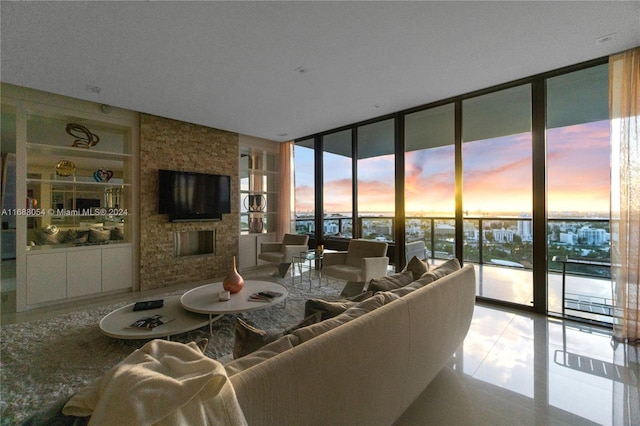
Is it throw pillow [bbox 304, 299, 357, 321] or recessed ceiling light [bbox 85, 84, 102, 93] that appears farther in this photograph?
recessed ceiling light [bbox 85, 84, 102, 93]

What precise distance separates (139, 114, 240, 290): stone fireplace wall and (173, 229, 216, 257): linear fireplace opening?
10 centimetres

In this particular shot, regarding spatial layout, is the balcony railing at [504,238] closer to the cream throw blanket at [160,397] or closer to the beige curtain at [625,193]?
the beige curtain at [625,193]

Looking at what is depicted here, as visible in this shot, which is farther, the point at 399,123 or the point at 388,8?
the point at 399,123

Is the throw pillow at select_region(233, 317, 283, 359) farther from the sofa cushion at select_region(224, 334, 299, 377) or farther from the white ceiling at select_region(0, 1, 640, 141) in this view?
the white ceiling at select_region(0, 1, 640, 141)

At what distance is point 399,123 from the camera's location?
4.52 m

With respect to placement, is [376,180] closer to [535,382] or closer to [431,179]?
[431,179]

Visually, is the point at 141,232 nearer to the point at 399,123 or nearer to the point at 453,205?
the point at 399,123

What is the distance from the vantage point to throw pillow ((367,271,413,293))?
6.17 ft

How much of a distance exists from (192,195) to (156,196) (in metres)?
0.57

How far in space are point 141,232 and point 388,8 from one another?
4.64 meters

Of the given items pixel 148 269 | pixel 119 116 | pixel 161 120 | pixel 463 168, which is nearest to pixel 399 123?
pixel 463 168

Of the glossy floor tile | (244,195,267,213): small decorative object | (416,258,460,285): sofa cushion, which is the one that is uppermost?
(244,195,267,213): small decorative object

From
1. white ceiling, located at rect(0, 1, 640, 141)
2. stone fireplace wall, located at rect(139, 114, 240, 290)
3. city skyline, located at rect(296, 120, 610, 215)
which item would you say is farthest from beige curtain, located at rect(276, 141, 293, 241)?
white ceiling, located at rect(0, 1, 640, 141)

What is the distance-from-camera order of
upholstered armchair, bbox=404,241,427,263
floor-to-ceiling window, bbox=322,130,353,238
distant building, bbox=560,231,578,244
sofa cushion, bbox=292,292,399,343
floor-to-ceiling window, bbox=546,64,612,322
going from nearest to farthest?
sofa cushion, bbox=292,292,399,343 → floor-to-ceiling window, bbox=546,64,612,322 → distant building, bbox=560,231,578,244 → upholstered armchair, bbox=404,241,427,263 → floor-to-ceiling window, bbox=322,130,353,238
